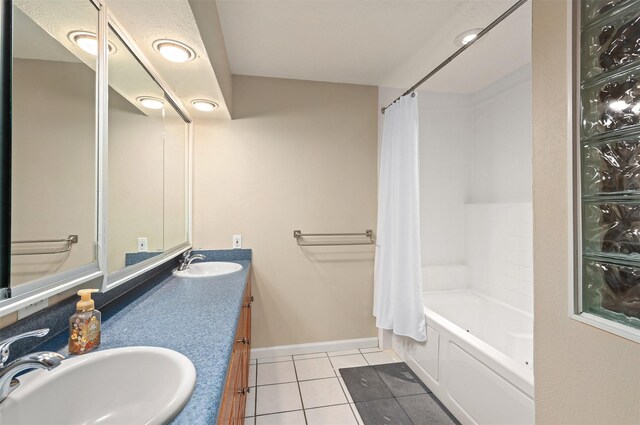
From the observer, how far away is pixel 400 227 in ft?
7.41

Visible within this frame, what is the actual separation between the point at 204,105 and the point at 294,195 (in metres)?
1.00

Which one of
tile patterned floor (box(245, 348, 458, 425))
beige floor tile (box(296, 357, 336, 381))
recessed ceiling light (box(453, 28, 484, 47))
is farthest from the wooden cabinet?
recessed ceiling light (box(453, 28, 484, 47))

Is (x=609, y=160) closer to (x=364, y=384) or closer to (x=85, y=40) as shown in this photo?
(x=85, y=40)

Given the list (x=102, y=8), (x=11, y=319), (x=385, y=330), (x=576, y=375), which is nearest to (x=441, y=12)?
(x=102, y=8)

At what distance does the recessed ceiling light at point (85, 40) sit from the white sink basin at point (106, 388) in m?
1.03

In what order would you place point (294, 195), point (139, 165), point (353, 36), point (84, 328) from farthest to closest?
point (294, 195)
point (353, 36)
point (139, 165)
point (84, 328)

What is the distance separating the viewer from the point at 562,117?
814 mm

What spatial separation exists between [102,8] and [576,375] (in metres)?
2.03

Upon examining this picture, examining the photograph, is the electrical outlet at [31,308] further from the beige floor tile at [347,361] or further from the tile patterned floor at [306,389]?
the beige floor tile at [347,361]

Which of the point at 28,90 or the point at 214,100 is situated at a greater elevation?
the point at 214,100

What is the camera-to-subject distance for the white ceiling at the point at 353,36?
1.59 metres

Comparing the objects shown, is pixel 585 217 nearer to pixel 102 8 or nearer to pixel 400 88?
pixel 102 8

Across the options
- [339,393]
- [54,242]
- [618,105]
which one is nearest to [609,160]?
[618,105]

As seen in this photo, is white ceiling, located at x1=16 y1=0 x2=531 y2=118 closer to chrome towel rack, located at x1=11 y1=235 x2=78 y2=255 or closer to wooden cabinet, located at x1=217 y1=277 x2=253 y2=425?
chrome towel rack, located at x1=11 y1=235 x2=78 y2=255
